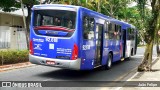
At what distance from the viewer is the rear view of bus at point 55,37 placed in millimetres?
14086

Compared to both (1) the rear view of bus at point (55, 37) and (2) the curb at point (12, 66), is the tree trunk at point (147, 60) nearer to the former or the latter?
(1) the rear view of bus at point (55, 37)

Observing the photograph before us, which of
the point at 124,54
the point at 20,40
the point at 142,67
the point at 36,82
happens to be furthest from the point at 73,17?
the point at 20,40

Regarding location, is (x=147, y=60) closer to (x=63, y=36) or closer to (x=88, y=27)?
(x=88, y=27)

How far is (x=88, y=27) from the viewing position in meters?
15.1

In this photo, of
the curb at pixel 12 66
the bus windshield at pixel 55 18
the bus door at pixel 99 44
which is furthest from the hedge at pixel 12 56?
the bus door at pixel 99 44

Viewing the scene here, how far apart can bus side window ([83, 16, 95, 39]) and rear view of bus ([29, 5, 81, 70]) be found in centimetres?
69

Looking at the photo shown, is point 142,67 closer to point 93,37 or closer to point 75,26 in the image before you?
point 93,37

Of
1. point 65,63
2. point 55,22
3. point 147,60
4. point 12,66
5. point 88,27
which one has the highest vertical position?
point 55,22

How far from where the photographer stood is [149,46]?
19.0m

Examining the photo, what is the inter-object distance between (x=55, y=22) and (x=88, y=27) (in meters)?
1.58

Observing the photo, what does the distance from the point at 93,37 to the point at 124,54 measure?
10.0m

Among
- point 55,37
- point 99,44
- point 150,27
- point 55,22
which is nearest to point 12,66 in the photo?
point 99,44

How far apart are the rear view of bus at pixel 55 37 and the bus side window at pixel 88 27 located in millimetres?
685

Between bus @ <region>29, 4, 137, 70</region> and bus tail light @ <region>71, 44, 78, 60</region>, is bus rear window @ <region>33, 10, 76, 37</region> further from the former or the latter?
bus tail light @ <region>71, 44, 78, 60</region>
